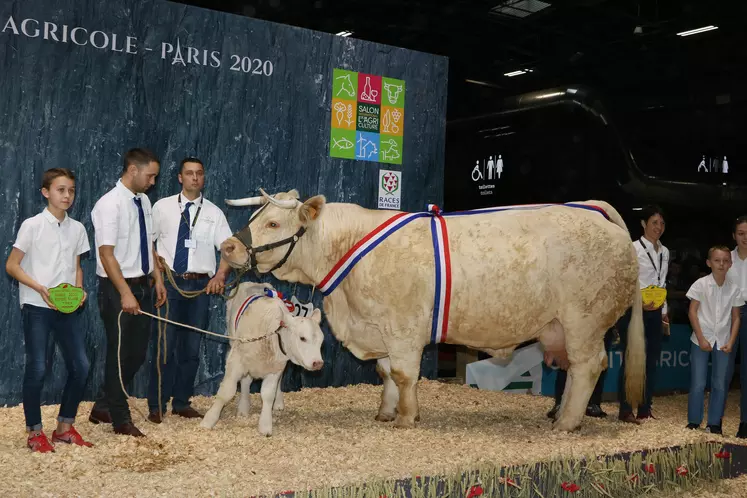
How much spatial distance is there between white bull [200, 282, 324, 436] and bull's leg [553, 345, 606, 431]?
1726mm

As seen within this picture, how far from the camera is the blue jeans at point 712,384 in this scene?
226 inches

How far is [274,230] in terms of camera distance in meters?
5.27

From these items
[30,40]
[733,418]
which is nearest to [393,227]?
[30,40]

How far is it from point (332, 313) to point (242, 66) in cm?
258

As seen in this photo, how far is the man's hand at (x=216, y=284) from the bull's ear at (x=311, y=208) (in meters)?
0.69

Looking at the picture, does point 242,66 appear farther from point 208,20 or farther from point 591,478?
point 591,478

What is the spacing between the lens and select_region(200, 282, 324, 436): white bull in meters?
4.90

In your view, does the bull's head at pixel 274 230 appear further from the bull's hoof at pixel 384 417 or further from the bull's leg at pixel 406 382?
the bull's hoof at pixel 384 417

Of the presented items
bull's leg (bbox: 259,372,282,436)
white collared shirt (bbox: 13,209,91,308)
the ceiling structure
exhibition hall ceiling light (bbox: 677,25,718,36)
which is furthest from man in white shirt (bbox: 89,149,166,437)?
exhibition hall ceiling light (bbox: 677,25,718,36)

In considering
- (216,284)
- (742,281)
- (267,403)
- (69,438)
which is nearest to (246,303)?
(216,284)

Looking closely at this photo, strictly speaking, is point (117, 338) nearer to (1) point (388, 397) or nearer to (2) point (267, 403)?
(2) point (267, 403)

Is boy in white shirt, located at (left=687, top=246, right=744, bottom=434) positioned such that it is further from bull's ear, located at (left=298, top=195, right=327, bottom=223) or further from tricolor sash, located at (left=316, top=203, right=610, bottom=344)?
bull's ear, located at (left=298, top=195, right=327, bottom=223)

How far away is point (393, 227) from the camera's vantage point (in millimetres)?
5387

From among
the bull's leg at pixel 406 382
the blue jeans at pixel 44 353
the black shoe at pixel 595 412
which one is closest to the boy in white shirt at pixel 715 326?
the black shoe at pixel 595 412
